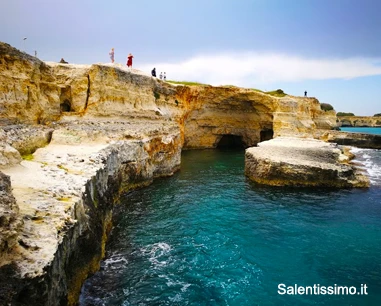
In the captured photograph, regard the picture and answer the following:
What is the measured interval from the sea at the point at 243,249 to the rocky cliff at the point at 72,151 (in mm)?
1456

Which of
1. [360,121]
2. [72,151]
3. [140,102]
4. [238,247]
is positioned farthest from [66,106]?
[360,121]

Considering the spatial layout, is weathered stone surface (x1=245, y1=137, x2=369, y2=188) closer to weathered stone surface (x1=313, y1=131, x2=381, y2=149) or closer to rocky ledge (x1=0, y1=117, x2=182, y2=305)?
rocky ledge (x1=0, y1=117, x2=182, y2=305)

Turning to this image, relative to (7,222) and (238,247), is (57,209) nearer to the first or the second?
(7,222)

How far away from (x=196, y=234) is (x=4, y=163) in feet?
28.9

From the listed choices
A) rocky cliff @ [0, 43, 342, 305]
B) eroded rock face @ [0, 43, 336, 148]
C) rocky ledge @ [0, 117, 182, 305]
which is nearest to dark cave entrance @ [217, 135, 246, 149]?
eroded rock face @ [0, 43, 336, 148]

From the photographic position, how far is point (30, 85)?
17.7m

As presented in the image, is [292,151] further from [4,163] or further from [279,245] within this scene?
[4,163]

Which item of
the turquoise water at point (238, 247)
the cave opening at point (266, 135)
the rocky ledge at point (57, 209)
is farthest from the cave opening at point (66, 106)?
the cave opening at point (266, 135)

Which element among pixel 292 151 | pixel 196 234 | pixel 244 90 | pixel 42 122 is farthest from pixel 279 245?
pixel 244 90

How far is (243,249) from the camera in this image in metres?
12.6

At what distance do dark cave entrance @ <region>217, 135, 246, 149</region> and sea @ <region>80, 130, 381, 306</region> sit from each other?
95.2 ft

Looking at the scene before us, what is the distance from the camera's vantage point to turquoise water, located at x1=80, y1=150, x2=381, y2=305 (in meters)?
9.53

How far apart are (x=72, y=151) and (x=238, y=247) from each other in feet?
31.5

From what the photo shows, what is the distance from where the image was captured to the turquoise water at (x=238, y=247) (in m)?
9.53
